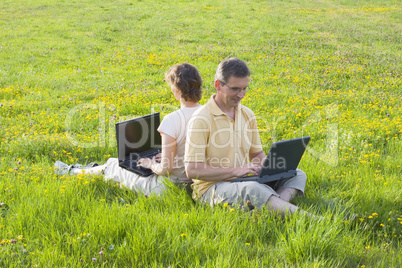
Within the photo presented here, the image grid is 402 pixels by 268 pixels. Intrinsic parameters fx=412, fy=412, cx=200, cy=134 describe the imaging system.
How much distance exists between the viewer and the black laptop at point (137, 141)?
4.88 metres

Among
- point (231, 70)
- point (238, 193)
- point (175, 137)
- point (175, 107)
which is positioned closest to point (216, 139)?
point (175, 137)

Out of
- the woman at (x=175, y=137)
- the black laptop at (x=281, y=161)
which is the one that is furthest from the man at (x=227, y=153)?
the woman at (x=175, y=137)

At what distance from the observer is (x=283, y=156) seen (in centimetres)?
425

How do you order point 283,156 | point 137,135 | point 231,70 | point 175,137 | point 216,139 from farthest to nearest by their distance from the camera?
point 137,135 < point 175,137 < point 216,139 < point 283,156 < point 231,70

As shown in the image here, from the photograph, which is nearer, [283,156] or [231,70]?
[231,70]

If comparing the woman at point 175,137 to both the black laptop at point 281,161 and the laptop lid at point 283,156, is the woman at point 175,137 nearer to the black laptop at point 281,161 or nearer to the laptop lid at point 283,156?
the black laptop at point 281,161

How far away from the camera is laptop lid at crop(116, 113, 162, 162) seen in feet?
16.0

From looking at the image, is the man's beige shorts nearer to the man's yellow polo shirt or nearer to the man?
the man

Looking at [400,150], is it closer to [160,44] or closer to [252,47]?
[252,47]

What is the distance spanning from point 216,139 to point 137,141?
120 cm

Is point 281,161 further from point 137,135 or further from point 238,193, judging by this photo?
point 137,135

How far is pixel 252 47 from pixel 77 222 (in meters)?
12.5

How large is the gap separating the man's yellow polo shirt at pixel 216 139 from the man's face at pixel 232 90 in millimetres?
150

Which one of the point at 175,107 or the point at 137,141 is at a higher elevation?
the point at 137,141
